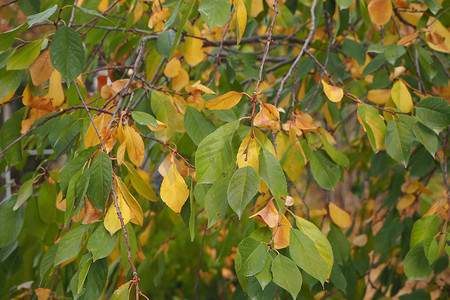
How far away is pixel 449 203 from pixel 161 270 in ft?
2.59

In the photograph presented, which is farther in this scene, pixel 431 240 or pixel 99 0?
pixel 99 0

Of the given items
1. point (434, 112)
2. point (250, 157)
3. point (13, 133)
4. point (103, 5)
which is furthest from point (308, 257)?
point (103, 5)

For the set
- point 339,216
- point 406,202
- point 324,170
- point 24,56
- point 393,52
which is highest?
point 24,56

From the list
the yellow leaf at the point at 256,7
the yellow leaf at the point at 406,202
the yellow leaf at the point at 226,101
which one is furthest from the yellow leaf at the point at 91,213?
the yellow leaf at the point at 406,202

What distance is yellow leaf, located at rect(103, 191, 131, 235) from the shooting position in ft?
2.09

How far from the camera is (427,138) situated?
2.64 feet

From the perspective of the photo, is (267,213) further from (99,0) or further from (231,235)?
(99,0)

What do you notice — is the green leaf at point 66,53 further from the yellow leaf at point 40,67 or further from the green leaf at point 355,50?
the green leaf at point 355,50

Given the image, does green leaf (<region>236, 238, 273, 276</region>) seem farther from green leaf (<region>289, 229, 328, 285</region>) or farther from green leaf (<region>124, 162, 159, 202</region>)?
green leaf (<region>124, 162, 159, 202</region>)

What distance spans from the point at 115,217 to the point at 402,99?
1.78 feet

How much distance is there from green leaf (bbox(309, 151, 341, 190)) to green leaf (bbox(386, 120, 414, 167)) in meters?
0.10

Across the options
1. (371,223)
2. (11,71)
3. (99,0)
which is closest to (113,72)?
(99,0)

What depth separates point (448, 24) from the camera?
1.17 m

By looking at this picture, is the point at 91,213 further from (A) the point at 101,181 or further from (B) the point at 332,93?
(B) the point at 332,93
